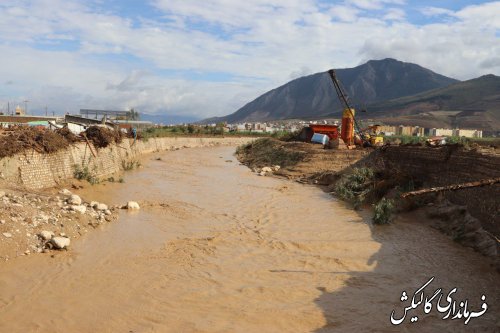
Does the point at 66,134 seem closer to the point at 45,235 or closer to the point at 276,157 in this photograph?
the point at 45,235

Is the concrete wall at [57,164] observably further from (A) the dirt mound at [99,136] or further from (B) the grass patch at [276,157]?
(B) the grass patch at [276,157]

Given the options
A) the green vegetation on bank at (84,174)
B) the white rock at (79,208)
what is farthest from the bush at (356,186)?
the green vegetation on bank at (84,174)

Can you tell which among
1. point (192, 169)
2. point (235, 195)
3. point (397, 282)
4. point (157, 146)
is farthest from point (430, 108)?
point (397, 282)

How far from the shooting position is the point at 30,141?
16.0 meters

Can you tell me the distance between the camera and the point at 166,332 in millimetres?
7098

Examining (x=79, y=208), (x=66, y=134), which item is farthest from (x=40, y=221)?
(x=66, y=134)

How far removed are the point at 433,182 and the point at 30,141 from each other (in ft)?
47.3

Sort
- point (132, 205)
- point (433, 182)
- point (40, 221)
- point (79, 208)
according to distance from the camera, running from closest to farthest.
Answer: point (40, 221) → point (79, 208) → point (132, 205) → point (433, 182)

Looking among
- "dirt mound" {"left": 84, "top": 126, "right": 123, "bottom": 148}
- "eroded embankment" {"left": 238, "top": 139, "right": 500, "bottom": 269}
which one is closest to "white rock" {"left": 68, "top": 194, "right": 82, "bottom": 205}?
"dirt mound" {"left": 84, "top": 126, "right": 123, "bottom": 148}

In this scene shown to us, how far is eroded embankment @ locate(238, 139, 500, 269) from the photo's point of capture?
11.3 metres

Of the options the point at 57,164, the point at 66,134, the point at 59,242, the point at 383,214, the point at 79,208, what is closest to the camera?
the point at 59,242

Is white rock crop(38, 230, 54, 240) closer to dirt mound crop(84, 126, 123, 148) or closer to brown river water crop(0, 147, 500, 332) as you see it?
brown river water crop(0, 147, 500, 332)

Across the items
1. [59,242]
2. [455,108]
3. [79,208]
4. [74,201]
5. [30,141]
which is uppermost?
[455,108]

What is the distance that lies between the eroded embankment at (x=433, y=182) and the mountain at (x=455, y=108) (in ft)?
259
